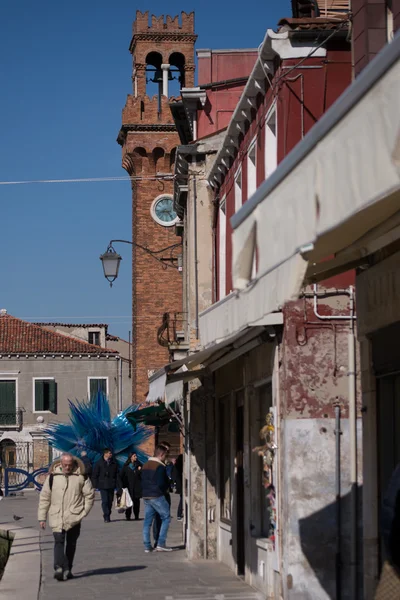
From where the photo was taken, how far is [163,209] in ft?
186

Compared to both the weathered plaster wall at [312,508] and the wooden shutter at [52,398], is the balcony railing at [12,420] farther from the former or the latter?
the weathered plaster wall at [312,508]

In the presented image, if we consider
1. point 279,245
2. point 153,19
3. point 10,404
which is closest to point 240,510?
point 279,245

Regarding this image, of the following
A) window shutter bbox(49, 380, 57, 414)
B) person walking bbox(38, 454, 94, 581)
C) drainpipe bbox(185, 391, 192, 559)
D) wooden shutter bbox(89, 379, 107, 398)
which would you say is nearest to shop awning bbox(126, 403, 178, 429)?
drainpipe bbox(185, 391, 192, 559)

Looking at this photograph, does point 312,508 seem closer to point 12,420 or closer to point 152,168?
point 152,168

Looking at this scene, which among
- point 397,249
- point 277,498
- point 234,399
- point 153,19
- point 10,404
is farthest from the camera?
point 10,404

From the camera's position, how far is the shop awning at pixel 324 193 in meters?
4.47

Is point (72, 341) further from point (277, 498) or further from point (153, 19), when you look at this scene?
point (277, 498)

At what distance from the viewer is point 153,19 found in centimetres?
6038

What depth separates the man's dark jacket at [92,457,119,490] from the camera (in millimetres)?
26984

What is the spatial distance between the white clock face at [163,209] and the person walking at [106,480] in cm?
2921

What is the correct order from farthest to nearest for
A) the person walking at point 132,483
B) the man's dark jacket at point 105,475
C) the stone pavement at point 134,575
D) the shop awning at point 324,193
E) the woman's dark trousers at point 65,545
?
the person walking at point 132,483, the man's dark jacket at point 105,475, the woman's dark trousers at point 65,545, the stone pavement at point 134,575, the shop awning at point 324,193

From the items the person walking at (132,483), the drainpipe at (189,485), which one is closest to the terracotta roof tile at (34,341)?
the person walking at (132,483)

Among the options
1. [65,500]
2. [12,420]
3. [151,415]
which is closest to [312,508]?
[65,500]

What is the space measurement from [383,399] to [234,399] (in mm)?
6941
